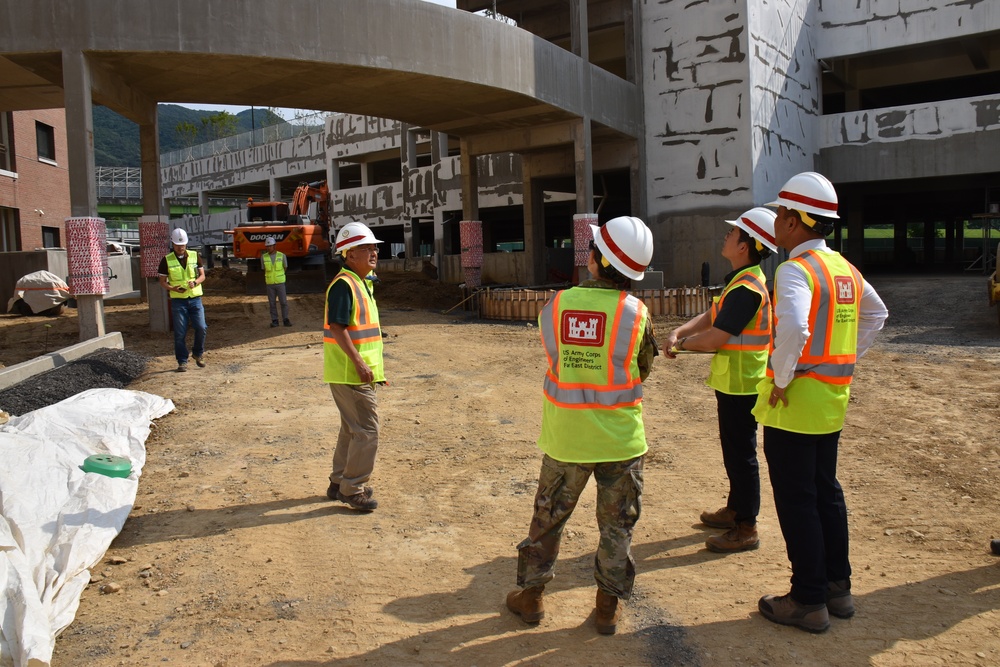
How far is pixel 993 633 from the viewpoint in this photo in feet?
11.7

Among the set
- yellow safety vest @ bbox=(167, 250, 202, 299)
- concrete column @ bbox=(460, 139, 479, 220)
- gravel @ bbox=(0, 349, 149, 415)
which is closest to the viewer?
gravel @ bbox=(0, 349, 149, 415)

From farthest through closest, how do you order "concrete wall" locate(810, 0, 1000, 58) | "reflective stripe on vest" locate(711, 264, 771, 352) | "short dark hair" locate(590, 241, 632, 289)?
"concrete wall" locate(810, 0, 1000, 58)
"reflective stripe on vest" locate(711, 264, 771, 352)
"short dark hair" locate(590, 241, 632, 289)

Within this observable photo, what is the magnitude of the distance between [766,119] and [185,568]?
19923 millimetres

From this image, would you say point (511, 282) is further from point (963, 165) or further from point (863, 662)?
point (863, 662)

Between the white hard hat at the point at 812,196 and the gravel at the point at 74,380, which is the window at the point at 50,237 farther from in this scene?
the white hard hat at the point at 812,196

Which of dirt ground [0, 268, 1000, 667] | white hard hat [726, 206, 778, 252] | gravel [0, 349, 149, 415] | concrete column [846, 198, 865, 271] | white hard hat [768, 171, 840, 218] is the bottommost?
dirt ground [0, 268, 1000, 667]

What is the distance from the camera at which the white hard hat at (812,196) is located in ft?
12.0

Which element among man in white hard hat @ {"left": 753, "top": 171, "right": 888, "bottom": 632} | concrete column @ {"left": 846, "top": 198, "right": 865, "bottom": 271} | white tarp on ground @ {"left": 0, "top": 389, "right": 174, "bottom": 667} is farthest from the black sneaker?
concrete column @ {"left": 846, "top": 198, "right": 865, "bottom": 271}

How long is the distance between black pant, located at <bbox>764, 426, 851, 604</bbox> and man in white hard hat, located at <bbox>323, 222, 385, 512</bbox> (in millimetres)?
2782

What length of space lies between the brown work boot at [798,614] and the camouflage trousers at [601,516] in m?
0.75

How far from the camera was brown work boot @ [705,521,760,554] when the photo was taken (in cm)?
464

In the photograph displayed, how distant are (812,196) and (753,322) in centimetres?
108

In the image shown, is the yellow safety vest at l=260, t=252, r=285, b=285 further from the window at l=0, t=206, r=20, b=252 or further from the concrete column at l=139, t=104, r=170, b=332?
the window at l=0, t=206, r=20, b=252

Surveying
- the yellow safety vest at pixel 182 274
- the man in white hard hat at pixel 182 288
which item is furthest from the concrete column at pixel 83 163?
the yellow safety vest at pixel 182 274
